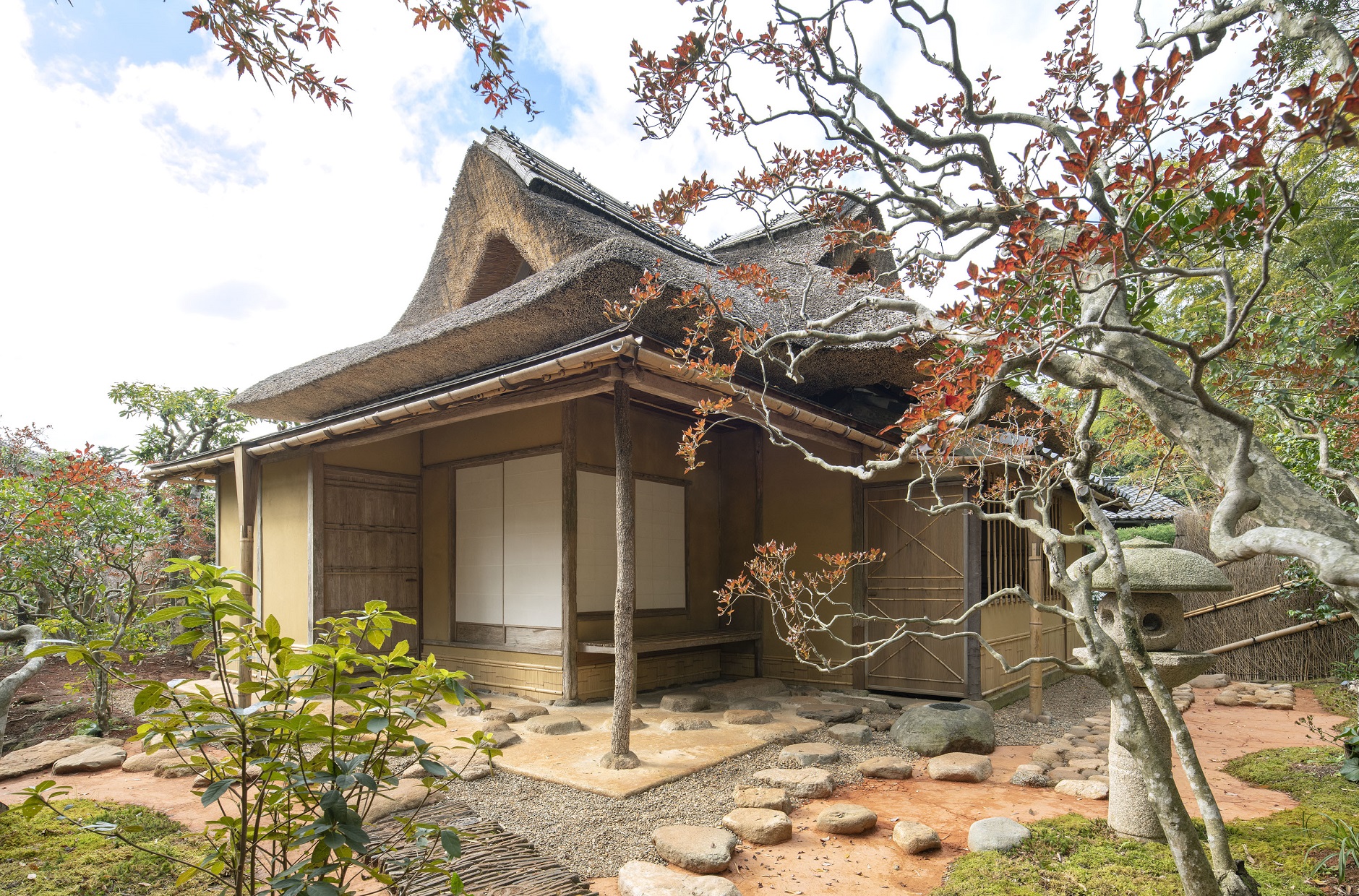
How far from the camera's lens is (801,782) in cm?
410

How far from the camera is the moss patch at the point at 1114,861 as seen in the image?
9.09 ft

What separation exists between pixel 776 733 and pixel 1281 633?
6.71 metres

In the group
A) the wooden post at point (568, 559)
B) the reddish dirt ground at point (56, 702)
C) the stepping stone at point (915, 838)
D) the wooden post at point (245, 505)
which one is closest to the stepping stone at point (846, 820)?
the stepping stone at point (915, 838)

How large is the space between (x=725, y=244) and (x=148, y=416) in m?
8.98

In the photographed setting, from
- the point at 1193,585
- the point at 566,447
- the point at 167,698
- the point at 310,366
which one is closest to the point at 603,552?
the point at 566,447

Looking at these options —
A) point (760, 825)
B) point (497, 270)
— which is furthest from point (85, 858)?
point (497, 270)

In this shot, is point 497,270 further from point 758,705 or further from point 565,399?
point 758,705

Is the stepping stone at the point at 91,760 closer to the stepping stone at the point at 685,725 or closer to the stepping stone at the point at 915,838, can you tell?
the stepping stone at the point at 685,725

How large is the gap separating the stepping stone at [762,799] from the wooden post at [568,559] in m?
2.32

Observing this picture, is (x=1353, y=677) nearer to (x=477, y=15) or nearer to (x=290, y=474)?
(x=477, y=15)

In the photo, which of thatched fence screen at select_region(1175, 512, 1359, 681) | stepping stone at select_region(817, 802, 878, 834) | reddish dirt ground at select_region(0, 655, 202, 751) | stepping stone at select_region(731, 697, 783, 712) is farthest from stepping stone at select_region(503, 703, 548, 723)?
thatched fence screen at select_region(1175, 512, 1359, 681)

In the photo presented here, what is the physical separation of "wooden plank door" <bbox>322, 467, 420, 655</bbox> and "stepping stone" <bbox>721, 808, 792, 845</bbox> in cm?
459

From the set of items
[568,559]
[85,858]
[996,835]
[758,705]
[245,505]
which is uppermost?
[245,505]

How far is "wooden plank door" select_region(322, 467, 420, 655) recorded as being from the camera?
6.91 meters
